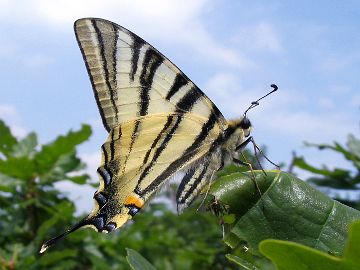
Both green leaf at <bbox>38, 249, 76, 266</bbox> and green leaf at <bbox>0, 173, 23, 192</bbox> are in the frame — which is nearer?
green leaf at <bbox>38, 249, 76, 266</bbox>

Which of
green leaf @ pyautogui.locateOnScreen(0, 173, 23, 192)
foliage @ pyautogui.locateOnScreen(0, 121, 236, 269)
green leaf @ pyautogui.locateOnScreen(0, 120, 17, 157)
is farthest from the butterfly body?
green leaf @ pyautogui.locateOnScreen(0, 120, 17, 157)

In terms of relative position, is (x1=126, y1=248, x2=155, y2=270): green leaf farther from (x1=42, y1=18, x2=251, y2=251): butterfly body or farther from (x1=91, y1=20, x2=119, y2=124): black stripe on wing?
(x1=91, y1=20, x2=119, y2=124): black stripe on wing

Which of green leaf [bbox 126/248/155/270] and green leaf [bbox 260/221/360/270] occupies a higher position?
green leaf [bbox 260/221/360/270]

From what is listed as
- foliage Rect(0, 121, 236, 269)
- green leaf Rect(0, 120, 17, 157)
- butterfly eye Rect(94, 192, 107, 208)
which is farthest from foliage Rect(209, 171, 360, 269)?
green leaf Rect(0, 120, 17, 157)

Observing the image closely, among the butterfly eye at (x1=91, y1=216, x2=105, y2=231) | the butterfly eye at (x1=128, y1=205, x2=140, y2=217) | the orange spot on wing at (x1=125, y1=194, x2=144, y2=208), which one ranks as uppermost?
the orange spot on wing at (x1=125, y1=194, x2=144, y2=208)

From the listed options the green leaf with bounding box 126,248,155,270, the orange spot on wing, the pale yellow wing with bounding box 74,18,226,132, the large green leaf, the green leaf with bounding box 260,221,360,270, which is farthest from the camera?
the pale yellow wing with bounding box 74,18,226,132

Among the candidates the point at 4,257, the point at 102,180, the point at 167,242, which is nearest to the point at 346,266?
the point at 102,180

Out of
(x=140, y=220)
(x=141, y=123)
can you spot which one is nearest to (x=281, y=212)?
(x=141, y=123)

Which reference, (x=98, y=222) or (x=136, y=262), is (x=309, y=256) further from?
(x=98, y=222)

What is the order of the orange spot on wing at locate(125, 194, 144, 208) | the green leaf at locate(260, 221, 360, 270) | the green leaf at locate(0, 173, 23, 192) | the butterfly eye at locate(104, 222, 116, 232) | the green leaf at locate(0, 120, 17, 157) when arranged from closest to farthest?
the green leaf at locate(260, 221, 360, 270), the butterfly eye at locate(104, 222, 116, 232), the orange spot on wing at locate(125, 194, 144, 208), the green leaf at locate(0, 173, 23, 192), the green leaf at locate(0, 120, 17, 157)
